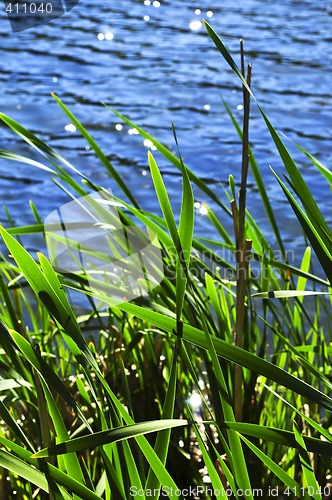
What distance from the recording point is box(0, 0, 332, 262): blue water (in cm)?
355

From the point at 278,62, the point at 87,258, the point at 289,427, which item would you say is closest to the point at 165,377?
the point at 289,427

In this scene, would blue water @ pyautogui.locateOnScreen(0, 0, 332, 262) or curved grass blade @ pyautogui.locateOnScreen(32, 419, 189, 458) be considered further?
blue water @ pyautogui.locateOnScreen(0, 0, 332, 262)

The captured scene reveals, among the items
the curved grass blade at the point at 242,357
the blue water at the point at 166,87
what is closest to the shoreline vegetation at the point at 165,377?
the curved grass blade at the point at 242,357

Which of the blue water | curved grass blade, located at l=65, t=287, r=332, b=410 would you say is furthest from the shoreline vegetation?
the blue water

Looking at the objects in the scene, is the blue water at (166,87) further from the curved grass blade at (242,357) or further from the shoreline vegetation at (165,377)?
the curved grass blade at (242,357)

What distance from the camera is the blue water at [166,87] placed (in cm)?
355

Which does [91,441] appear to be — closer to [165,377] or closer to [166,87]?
[165,377]

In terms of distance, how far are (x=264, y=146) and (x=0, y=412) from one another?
3.29 m

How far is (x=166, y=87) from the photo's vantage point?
463 centimetres

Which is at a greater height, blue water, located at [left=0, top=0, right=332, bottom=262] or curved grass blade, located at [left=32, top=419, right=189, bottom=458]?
curved grass blade, located at [left=32, top=419, right=189, bottom=458]

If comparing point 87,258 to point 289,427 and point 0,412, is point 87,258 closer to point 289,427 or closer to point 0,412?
point 289,427

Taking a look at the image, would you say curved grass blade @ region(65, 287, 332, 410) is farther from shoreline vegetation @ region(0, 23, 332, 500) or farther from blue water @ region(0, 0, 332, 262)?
blue water @ region(0, 0, 332, 262)

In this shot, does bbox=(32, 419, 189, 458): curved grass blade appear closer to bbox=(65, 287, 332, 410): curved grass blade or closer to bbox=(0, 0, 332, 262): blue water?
bbox=(65, 287, 332, 410): curved grass blade

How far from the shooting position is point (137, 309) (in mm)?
633
